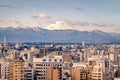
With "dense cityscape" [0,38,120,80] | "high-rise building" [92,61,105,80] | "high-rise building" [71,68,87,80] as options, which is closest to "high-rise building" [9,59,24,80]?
"dense cityscape" [0,38,120,80]

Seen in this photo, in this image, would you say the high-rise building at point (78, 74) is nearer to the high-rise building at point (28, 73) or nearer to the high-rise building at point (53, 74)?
the high-rise building at point (53, 74)

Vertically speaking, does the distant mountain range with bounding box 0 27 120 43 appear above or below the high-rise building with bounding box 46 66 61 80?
above

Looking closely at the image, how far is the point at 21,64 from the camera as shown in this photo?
10352 mm

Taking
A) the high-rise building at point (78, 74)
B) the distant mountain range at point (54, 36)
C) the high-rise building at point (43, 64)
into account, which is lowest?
the high-rise building at point (78, 74)

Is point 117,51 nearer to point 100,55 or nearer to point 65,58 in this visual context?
point 100,55

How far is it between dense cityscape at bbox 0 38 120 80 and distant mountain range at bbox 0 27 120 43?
0.17 meters

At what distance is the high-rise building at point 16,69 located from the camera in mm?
9633

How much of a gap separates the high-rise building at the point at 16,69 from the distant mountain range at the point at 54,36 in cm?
134

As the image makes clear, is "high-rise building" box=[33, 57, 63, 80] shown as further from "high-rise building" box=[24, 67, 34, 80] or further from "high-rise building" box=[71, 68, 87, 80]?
"high-rise building" box=[71, 68, 87, 80]

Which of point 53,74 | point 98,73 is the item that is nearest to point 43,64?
point 53,74

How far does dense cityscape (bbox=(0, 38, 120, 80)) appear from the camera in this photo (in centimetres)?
980

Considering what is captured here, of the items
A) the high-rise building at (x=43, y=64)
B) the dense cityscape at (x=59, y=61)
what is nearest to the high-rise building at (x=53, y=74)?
the dense cityscape at (x=59, y=61)

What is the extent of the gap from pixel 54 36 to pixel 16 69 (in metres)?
2.72

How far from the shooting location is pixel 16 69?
32.8 feet
